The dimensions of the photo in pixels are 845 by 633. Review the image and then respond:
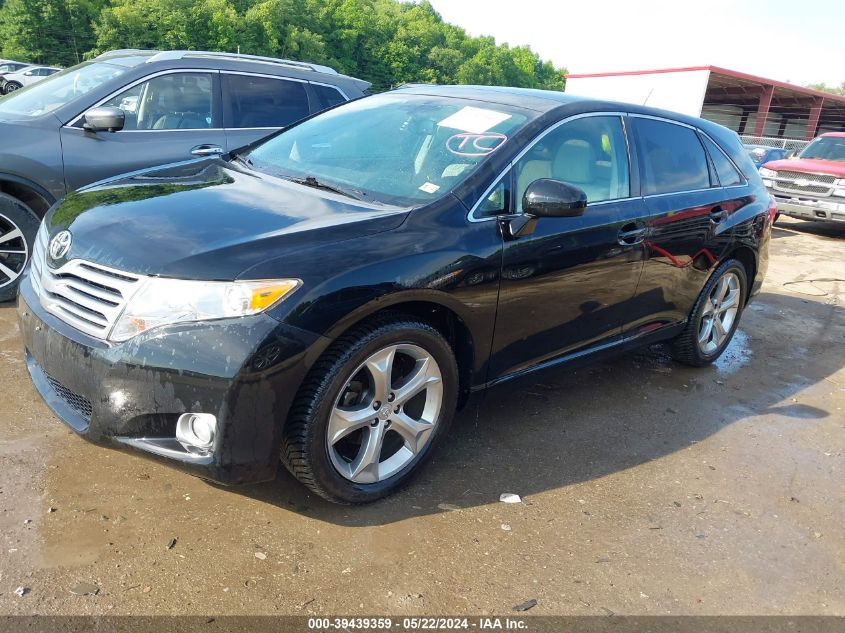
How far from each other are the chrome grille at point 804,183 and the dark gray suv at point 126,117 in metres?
8.99

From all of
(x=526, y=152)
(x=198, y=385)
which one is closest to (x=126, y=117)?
(x=526, y=152)

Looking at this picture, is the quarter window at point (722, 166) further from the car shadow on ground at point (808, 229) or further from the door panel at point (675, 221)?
the car shadow on ground at point (808, 229)

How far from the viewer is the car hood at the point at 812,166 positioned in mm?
11250

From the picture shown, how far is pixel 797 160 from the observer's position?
12.3 meters

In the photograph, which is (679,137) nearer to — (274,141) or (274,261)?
(274,141)

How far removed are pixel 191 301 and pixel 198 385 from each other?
29cm

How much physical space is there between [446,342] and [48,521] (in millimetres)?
1678

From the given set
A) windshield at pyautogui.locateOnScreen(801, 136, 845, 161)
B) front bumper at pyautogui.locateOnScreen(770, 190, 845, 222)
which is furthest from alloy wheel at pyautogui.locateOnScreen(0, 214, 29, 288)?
windshield at pyautogui.locateOnScreen(801, 136, 845, 161)

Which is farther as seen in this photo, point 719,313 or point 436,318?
point 719,313

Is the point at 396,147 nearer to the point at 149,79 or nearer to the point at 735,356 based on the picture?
the point at 149,79

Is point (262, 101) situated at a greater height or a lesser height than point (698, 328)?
greater

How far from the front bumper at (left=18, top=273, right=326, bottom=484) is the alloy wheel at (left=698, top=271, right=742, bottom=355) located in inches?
127

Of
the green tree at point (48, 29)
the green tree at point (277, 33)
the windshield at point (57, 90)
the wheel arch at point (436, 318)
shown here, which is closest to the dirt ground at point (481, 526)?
the wheel arch at point (436, 318)

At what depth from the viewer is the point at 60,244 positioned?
2.74 meters
